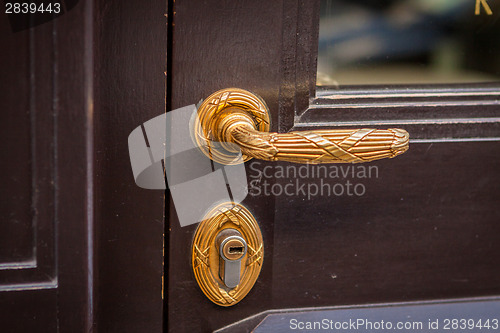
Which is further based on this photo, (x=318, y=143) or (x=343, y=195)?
(x=343, y=195)

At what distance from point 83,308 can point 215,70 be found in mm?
209

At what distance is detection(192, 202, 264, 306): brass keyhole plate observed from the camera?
44 centimetres

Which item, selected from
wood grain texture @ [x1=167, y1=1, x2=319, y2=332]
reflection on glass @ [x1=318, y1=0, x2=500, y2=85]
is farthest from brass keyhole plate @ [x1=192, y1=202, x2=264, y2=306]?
reflection on glass @ [x1=318, y1=0, x2=500, y2=85]

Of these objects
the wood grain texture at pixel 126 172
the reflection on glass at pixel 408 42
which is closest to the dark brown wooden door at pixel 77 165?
the wood grain texture at pixel 126 172

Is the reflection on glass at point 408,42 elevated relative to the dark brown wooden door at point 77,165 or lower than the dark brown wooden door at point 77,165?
elevated

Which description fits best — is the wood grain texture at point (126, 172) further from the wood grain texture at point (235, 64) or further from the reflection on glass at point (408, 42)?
the reflection on glass at point (408, 42)

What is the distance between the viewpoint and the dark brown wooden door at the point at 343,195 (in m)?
0.42

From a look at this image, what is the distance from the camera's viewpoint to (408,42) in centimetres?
47

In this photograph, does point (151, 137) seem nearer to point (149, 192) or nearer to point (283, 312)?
point (149, 192)

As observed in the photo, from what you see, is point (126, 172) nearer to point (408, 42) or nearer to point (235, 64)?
point (235, 64)

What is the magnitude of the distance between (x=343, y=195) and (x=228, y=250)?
0.12 metres

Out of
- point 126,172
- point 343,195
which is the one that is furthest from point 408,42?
point 126,172

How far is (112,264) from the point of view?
1.40ft

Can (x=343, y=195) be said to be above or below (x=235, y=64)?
below
